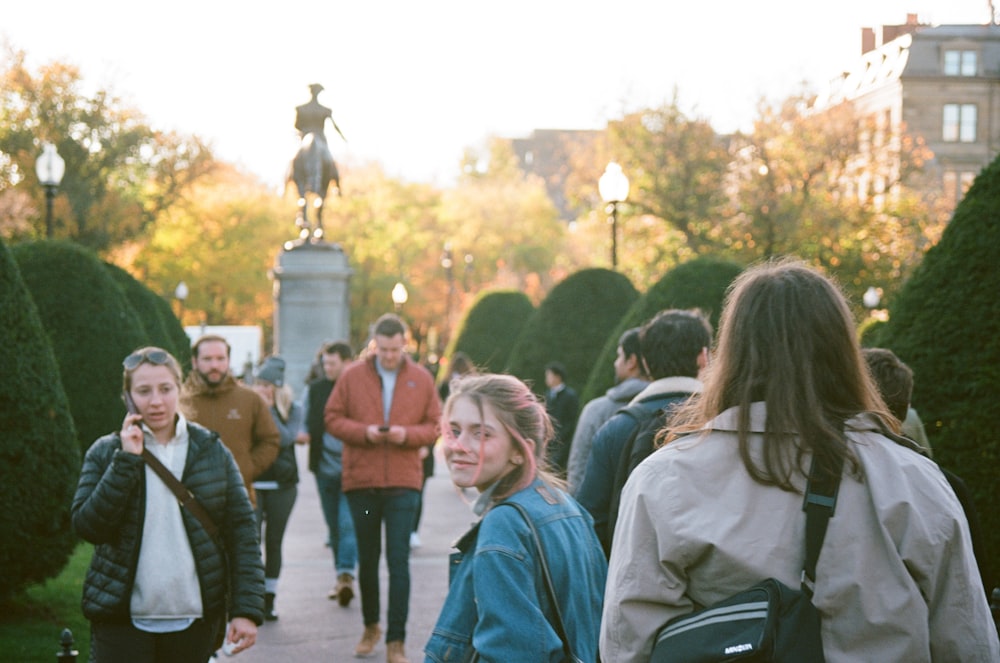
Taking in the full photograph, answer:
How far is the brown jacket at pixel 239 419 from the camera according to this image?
8391mm

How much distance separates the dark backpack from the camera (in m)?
5.13

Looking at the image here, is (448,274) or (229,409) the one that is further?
(448,274)

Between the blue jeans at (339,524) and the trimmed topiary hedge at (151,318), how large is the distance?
13.8 ft

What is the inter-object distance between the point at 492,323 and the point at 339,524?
58.8 ft

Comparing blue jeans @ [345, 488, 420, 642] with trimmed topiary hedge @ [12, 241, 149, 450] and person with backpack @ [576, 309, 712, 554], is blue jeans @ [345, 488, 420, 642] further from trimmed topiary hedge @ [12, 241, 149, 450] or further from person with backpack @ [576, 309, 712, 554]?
trimmed topiary hedge @ [12, 241, 149, 450]

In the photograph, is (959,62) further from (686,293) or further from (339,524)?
(339,524)

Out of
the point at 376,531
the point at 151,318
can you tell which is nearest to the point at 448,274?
the point at 151,318

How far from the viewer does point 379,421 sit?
9.05 metres

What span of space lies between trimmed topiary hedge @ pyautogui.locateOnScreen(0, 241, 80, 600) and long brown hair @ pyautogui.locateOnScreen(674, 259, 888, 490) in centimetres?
626

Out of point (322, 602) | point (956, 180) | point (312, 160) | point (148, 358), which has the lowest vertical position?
point (322, 602)

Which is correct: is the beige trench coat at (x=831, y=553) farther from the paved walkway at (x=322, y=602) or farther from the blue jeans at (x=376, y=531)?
the blue jeans at (x=376, y=531)

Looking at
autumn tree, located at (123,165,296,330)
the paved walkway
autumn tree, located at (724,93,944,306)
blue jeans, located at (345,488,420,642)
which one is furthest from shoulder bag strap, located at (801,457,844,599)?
autumn tree, located at (123,165,296,330)

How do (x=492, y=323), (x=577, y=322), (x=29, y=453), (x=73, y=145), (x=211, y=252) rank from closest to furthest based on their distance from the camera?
1. (x=29, y=453)
2. (x=577, y=322)
3. (x=492, y=323)
4. (x=73, y=145)
5. (x=211, y=252)

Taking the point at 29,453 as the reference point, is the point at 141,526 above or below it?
above
